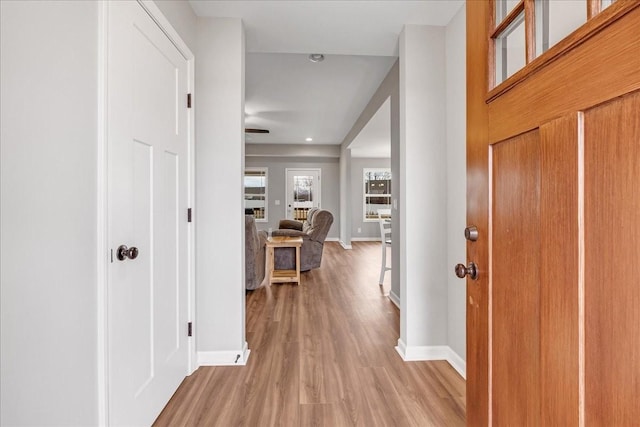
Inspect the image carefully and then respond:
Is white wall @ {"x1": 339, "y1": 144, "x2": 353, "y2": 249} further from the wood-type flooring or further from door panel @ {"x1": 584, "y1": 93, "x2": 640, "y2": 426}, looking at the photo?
door panel @ {"x1": 584, "y1": 93, "x2": 640, "y2": 426}

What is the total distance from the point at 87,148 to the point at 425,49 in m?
2.16

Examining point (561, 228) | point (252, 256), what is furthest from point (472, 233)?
point (252, 256)

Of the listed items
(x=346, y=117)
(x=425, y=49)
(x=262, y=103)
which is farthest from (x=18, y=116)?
(x=346, y=117)

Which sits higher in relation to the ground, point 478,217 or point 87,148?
point 87,148

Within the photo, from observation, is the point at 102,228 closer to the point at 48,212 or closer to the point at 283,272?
the point at 48,212

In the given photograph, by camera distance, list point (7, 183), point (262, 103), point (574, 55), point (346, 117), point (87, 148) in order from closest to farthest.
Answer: point (574, 55)
point (7, 183)
point (87, 148)
point (262, 103)
point (346, 117)

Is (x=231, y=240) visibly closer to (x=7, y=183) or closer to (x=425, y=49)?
(x=7, y=183)

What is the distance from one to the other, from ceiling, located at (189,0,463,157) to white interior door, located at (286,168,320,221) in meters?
2.64

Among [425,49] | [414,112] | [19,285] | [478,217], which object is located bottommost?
[19,285]

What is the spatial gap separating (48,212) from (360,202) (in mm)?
8664

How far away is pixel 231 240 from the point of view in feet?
7.06

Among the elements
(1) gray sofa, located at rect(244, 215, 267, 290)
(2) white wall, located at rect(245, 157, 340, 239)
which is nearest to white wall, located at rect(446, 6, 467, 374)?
(1) gray sofa, located at rect(244, 215, 267, 290)

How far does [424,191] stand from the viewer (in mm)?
2229

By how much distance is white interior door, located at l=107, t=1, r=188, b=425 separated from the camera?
125cm
